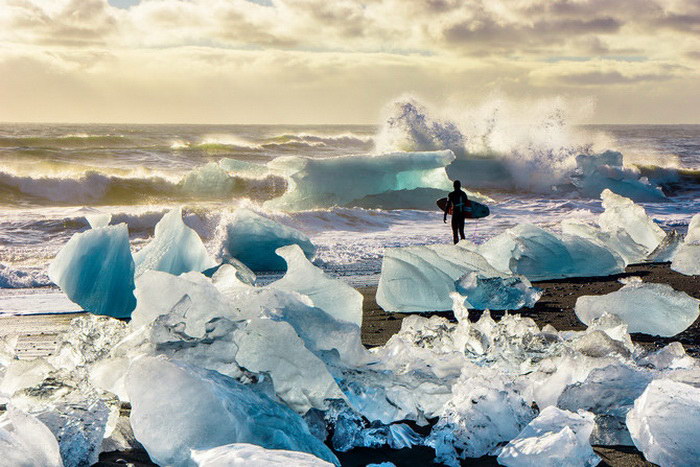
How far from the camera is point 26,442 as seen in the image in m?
2.14

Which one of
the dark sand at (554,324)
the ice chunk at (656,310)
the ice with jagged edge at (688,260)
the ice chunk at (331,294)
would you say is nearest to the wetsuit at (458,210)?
the dark sand at (554,324)

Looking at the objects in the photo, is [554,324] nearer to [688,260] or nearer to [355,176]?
[688,260]

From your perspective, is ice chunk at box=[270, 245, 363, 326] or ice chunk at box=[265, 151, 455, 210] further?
ice chunk at box=[265, 151, 455, 210]

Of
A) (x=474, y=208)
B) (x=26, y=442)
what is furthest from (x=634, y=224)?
(x=26, y=442)

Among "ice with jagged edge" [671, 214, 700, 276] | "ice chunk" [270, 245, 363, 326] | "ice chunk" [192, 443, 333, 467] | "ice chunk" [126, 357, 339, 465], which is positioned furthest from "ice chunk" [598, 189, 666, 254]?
"ice chunk" [192, 443, 333, 467]

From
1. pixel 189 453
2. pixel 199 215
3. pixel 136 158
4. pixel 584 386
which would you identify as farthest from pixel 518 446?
pixel 136 158

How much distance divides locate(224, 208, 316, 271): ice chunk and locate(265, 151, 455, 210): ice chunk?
27.6 feet

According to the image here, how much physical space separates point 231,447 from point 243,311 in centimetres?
93

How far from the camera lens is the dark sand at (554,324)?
253 centimetres

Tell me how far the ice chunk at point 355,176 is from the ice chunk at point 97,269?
10958 mm

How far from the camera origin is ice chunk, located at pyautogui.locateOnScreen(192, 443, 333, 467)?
1.93 m

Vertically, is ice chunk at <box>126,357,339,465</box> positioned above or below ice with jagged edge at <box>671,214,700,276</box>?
above

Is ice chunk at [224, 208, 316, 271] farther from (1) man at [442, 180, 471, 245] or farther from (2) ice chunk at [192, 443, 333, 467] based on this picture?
(2) ice chunk at [192, 443, 333, 467]

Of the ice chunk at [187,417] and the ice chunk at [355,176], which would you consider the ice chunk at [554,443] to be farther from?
the ice chunk at [355,176]
